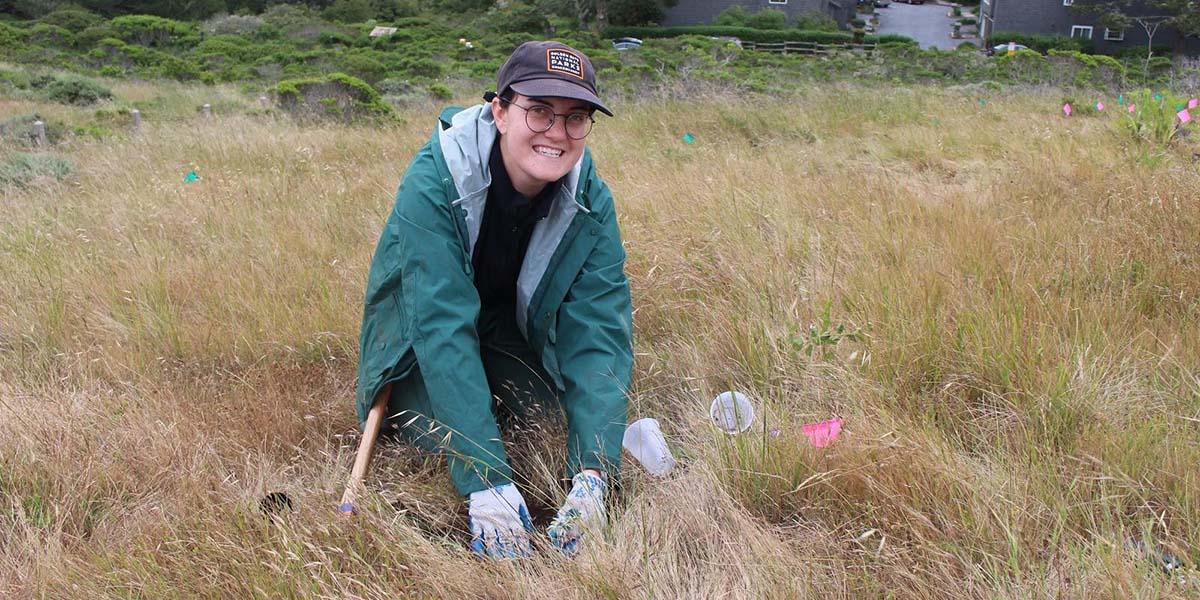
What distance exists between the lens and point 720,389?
275cm

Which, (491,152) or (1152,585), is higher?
(491,152)

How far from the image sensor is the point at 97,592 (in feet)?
5.95

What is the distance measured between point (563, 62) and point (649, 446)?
38.6 inches

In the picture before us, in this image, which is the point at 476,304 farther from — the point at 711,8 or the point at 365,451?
the point at 711,8

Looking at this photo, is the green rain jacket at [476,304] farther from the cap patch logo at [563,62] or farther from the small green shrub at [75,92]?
the small green shrub at [75,92]

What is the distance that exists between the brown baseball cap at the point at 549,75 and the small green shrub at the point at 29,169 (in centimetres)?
518

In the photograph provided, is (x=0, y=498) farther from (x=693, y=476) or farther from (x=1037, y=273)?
(x=1037, y=273)

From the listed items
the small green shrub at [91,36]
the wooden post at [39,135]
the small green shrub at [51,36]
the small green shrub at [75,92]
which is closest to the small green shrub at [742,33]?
the small green shrub at [91,36]

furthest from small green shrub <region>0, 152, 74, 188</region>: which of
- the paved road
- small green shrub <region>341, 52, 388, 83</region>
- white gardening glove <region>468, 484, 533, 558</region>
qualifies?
the paved road

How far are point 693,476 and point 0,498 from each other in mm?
1665

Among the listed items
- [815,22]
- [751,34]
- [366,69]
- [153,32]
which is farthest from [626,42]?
[153,32]

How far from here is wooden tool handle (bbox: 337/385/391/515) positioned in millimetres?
2043

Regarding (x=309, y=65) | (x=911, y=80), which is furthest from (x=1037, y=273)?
(x=309, y=65)

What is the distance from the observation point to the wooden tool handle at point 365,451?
2043 mm
